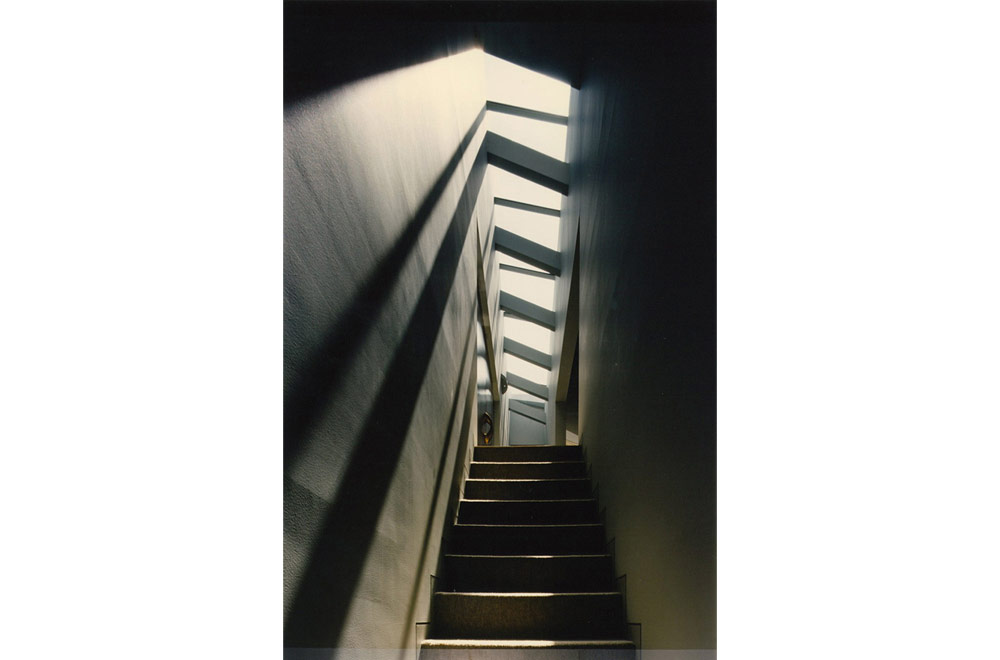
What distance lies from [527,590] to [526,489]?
133 centimetres

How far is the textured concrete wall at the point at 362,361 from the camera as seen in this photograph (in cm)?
126

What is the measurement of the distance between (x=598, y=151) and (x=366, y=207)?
2.15 metres

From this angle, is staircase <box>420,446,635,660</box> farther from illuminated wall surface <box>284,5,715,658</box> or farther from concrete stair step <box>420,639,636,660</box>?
illuminated wall surface <box>284,5,715,658</box>

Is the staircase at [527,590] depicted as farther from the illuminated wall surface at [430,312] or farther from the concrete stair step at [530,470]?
the concrete stair step at [530,470]

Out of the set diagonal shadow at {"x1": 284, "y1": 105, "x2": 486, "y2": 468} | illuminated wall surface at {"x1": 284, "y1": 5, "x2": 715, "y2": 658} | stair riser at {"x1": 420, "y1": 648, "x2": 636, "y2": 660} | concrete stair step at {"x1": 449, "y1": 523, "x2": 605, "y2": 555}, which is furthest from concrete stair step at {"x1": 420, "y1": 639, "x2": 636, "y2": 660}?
diagonal shadow at {"x1": 284, "y1": 105, "x2": 486, "y2": 468}

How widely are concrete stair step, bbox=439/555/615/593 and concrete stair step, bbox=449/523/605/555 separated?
300 millimetres

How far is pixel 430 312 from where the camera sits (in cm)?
304

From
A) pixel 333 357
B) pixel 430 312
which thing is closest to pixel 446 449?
pixel 430 312

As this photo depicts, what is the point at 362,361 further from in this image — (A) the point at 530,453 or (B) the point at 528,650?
(A) the point at 530,453

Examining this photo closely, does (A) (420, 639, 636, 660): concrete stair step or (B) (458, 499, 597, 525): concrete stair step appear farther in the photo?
(B) (458, 499, 597, 525): concrete stair step

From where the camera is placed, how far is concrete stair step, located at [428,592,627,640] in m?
2.60

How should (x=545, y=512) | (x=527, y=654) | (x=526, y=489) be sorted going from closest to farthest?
(x=527, y=654), (x=545, y=512), (x=526, y=489)
